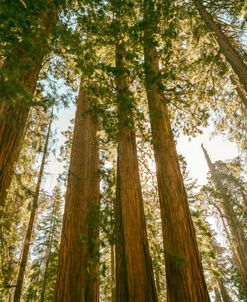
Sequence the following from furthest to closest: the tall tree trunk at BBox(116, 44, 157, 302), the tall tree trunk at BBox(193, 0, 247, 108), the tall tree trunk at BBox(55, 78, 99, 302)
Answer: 1. the tall tree trunk at BBox(193, 0, 247, 108)
2. the tall tree trunk at BBox(55, 78, 99, 302)
3. the tall tree trunk at BBox(116, 44, 157, 302)

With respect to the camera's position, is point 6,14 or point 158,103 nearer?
point 6,14

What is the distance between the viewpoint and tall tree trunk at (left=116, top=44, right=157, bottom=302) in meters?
3.91

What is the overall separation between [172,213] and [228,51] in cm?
456

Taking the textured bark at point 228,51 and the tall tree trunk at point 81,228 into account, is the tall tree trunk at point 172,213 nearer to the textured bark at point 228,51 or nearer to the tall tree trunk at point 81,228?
the tall tree trunk at point 81,228

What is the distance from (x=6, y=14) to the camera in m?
3.38

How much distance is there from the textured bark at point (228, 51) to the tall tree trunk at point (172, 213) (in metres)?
1.99

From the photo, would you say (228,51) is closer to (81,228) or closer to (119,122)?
(119,122)

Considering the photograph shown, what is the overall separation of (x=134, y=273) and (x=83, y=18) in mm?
4859

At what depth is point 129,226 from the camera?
14.5 feet

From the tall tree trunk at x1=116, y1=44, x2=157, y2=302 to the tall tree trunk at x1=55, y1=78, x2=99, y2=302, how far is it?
2.64 ft

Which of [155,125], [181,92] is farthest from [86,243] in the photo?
[181,92]

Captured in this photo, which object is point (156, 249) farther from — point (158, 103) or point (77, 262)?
point (158, 103)

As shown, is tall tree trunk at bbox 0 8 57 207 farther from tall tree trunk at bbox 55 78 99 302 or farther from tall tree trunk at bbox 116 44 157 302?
tall tree trunk at bbox 116 44 157 302

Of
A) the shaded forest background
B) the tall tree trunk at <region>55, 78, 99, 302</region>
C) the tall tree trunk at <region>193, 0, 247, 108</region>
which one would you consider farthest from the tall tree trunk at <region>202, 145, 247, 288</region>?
the tall tree trunk at <region>55, 78, 99, 302</region>
